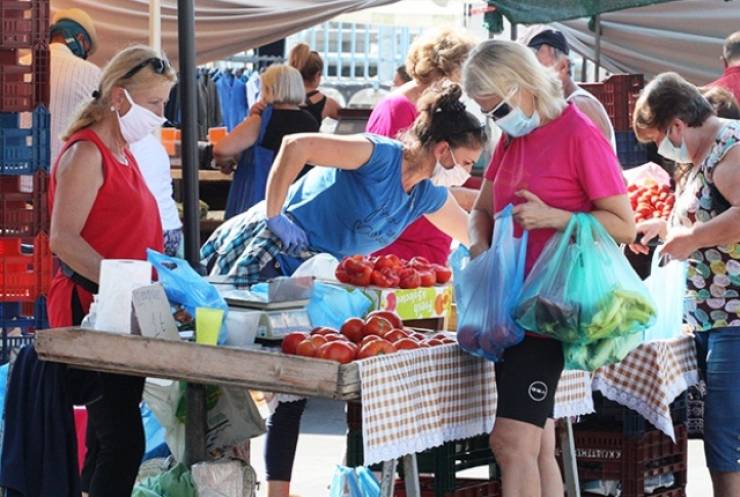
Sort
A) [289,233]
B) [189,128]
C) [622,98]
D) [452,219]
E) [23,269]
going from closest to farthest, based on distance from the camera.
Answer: [189,128]
[289,233]
[23,269]
[452,219]
[622,98]

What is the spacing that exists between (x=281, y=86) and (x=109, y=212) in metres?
3.66

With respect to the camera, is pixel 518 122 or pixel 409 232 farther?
pixel 409 232

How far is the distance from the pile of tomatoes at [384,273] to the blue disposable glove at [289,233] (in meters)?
0.30

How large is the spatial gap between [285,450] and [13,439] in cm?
120

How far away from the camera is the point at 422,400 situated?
4.03 meters

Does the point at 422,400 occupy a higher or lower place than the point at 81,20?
lower

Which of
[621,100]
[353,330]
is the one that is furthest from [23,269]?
[621,100]

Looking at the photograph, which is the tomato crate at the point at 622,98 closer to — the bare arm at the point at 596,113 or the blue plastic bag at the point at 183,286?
the bare arm at the point at 596,113

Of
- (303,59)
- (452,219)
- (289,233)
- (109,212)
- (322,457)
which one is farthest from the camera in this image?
(303,59)

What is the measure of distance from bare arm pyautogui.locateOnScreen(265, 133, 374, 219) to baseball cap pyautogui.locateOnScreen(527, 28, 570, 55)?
4.73ft

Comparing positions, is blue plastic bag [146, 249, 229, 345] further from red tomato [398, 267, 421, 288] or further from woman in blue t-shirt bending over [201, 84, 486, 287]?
red tomato [398, 267, 421, 288]

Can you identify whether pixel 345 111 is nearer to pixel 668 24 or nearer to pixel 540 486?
pixel 668 24

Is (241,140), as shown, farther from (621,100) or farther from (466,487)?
(466,487)

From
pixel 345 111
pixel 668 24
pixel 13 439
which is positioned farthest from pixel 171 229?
pixel 668 24
